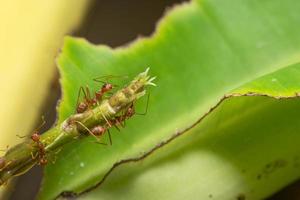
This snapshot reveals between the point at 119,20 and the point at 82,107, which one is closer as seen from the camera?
the point at 82,107

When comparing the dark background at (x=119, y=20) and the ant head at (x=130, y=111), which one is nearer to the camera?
the ant head at (x=130, y=111)

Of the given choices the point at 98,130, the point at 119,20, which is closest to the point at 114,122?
the point at 98,130

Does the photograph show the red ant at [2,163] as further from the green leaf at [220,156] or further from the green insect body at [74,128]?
the green leaf at [220,156]

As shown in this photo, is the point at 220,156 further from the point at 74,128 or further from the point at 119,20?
the point at 119,20

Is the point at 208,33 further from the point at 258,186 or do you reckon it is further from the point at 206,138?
the point at 258,186

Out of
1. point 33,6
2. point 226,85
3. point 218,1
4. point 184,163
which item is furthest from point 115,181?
point 33,6

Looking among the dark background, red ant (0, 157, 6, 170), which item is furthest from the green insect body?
the dark background

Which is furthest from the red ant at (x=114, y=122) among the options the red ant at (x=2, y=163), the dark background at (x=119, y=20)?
the dark background at (x=119, y=20)
